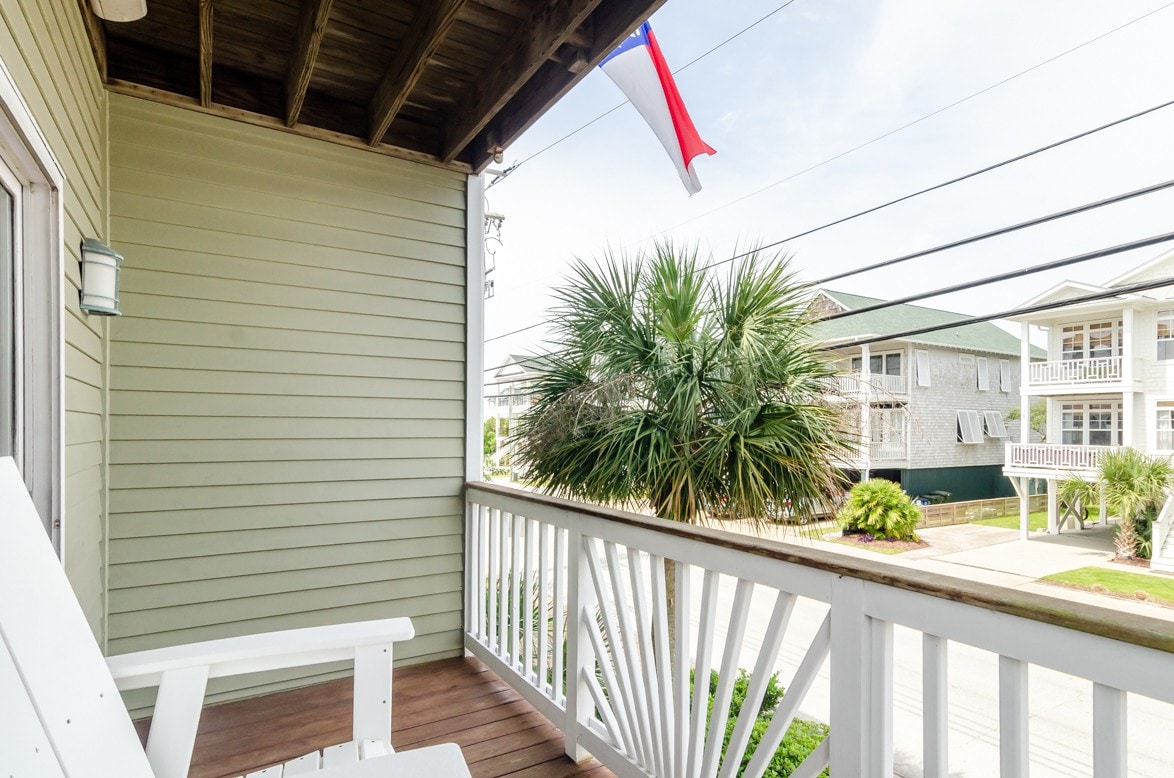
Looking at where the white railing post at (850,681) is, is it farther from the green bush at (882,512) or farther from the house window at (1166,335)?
the house window at (1166,335)

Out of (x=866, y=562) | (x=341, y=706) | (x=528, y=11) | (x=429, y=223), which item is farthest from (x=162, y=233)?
(x=866, y=562)

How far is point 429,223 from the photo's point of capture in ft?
10.8

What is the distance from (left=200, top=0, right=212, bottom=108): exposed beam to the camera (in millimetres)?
2078

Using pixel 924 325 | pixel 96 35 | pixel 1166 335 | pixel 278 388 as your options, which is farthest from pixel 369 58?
pixel 924 325

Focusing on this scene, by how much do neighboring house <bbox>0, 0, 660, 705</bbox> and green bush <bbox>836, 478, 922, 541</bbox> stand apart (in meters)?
4.68

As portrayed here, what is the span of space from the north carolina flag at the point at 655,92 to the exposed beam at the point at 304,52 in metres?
1.43

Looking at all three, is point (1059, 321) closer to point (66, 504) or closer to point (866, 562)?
point (866, 562)

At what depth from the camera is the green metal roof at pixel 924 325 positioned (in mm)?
7930

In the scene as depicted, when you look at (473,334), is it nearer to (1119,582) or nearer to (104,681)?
(104,681)

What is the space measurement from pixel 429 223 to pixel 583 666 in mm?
2356

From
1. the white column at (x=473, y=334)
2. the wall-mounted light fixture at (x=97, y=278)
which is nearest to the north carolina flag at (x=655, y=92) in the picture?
the white column at (x=473, y=334)

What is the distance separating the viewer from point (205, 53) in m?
2.32

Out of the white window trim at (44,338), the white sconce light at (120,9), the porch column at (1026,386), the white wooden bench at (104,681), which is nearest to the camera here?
the white wooden bench at (104,681)

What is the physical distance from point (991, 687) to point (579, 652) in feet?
18.1
